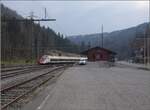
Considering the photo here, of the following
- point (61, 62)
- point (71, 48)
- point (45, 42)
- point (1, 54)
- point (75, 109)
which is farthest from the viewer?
point (71, 48)

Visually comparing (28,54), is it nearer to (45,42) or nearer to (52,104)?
(45,42)

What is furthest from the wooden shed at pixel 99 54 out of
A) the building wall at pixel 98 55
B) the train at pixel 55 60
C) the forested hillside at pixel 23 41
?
the train at pixel 55 60

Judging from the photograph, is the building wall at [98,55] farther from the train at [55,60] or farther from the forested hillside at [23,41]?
the train at [55,60]

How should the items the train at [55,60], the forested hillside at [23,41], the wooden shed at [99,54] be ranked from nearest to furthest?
the train at [55,60], the forested hillside at [23,41], the wooden shed at [99,54]

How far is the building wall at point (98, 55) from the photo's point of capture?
137 meters

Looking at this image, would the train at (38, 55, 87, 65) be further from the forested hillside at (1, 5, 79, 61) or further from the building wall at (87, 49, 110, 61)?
the building wall at (87, 49, 110, 61)

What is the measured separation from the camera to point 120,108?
1371 cm

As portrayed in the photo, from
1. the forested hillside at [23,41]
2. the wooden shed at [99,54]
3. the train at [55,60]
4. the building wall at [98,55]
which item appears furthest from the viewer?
the building wall at [98,55]

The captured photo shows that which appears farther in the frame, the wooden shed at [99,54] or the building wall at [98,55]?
the building wall at [98,55]

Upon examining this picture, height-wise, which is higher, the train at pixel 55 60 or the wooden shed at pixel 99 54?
the wooden shed at pixel 99 54

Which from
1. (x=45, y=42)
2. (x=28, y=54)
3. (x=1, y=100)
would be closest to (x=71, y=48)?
(x=45, y=42)

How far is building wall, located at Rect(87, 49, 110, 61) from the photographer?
137125 mm

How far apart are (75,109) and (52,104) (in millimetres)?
1683

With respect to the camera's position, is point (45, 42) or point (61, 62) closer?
point (61, 62)
